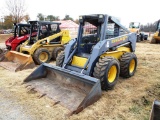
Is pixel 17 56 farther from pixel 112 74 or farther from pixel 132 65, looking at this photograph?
pixel 132 65

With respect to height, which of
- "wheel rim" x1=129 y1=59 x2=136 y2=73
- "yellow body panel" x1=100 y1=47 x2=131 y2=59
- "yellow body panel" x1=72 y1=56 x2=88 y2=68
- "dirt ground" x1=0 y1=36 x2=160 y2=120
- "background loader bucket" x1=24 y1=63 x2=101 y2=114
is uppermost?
"yellow body panel" x1=100 y1=47 x2=131 y2=59

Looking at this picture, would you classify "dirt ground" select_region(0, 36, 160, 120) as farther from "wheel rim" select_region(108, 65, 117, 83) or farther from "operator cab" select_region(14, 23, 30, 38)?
"operator cab" select_region(14, 23, 30, 38)

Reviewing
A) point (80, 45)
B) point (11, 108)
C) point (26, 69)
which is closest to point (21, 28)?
point (26, 69)

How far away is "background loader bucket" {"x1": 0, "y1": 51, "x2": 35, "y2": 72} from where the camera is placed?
686cm

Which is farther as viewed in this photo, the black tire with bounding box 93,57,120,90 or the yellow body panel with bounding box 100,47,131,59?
the yellow body panel with bounding box 100,47,131,59

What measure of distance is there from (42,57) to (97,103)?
465 cm

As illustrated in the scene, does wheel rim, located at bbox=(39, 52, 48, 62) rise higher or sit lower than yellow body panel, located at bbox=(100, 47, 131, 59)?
lower

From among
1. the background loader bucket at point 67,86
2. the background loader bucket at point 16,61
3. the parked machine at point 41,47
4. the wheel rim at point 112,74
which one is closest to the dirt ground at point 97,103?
the background loader bucket at point 67,86

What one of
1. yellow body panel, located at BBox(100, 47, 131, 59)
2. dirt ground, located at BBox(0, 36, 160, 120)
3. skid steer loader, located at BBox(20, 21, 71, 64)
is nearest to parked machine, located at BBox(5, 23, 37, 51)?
skid steer loader, located at BBox(20, 21, 71, 64)

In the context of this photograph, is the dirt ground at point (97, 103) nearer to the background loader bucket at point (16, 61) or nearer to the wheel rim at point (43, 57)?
the background loader bucket at point (16, 61)

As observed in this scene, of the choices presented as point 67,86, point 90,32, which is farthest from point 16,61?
point 67,86

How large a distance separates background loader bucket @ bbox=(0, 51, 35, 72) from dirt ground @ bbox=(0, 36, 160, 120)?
126 centimetres

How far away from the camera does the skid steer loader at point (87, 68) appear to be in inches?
160

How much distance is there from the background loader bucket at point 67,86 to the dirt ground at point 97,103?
0.14 metres
